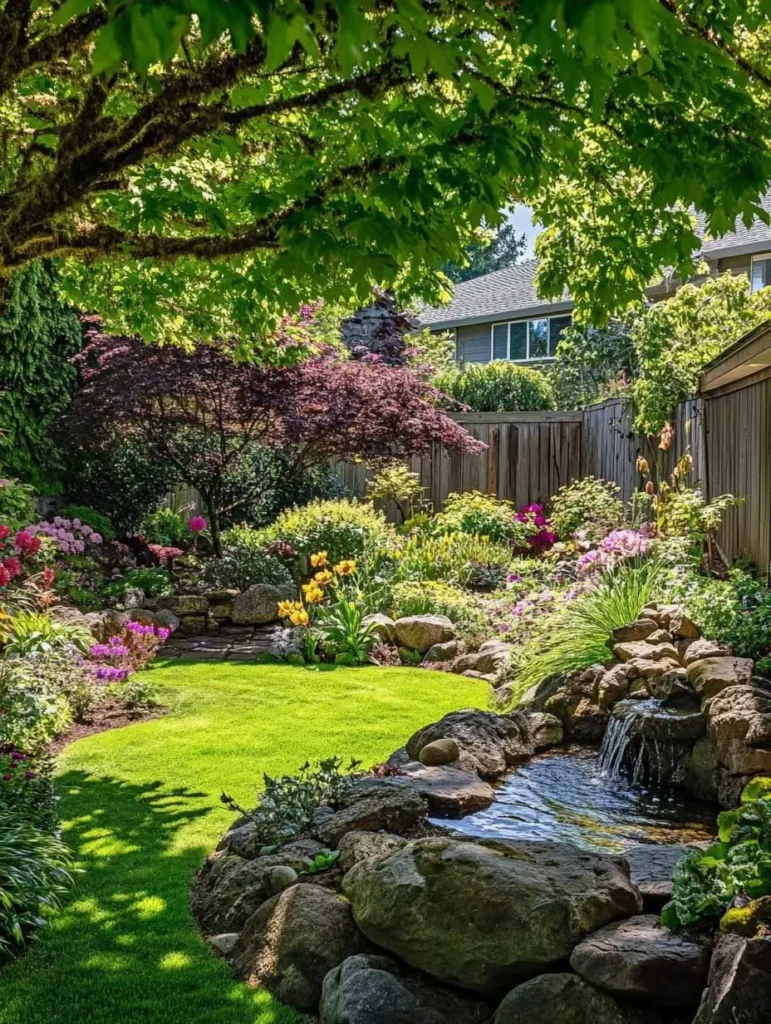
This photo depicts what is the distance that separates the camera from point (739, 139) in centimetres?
362

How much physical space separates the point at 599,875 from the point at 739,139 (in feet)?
9.43

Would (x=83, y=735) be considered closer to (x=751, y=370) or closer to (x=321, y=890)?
(x=321, y=890)

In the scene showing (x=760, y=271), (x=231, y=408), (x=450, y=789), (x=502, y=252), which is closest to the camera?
(x=450, y=789)

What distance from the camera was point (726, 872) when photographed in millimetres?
2953

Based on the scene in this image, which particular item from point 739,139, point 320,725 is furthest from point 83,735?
point 739,139

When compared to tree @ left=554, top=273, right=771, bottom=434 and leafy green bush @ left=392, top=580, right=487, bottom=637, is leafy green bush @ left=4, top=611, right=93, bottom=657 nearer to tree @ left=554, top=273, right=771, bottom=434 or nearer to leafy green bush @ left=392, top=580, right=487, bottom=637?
leafy green bush @ left=392, top=580, right=487, bottom=637

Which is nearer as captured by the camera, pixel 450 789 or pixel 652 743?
pixel 450 789

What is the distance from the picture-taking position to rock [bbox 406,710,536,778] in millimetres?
5699

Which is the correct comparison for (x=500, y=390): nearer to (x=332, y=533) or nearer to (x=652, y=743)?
(x=332, y=533)

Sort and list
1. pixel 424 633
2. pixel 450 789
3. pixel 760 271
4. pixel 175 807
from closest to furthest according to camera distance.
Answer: pixel 450 789 → pixel 175 807 → pixel 424 633 → pixel 760 271

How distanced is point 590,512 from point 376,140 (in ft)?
32.3

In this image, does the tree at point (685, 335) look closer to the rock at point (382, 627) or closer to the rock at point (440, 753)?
the rock at point (382, 627)

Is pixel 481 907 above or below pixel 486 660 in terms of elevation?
above

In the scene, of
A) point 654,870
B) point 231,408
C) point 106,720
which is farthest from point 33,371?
point 654,870
